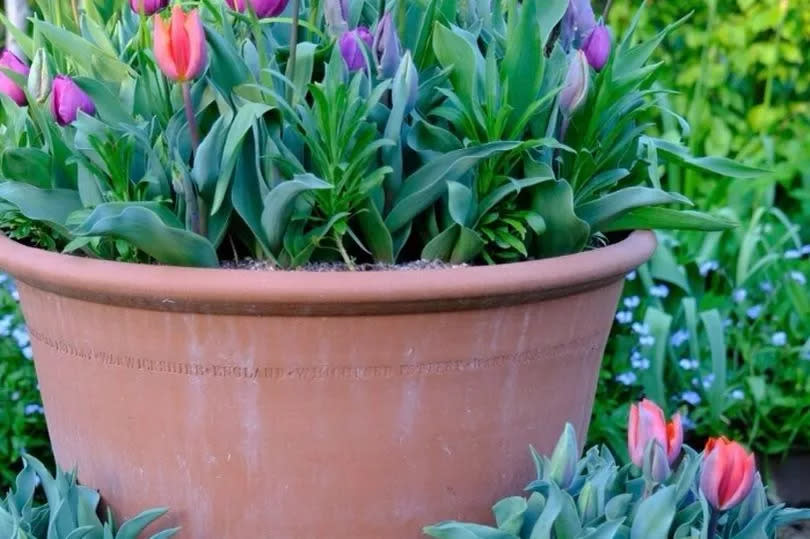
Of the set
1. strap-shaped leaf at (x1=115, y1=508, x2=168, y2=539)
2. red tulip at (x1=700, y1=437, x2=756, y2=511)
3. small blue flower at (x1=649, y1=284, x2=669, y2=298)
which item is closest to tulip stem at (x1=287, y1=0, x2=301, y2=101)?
strap-shaped leaf at (x1=115, y1=508, x2=168, y2=539)

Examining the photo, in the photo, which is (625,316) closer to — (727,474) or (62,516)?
(727,474)

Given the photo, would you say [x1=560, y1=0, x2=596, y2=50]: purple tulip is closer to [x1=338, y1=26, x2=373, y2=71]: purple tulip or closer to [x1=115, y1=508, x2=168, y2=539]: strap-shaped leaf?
[x1=338, y1=26, x2=373, y2=71]: purple tulip

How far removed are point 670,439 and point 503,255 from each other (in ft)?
0.90

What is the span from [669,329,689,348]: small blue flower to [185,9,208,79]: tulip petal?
1417 mm

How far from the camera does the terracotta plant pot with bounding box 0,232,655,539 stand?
115cm

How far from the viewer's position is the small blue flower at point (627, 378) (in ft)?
7.14

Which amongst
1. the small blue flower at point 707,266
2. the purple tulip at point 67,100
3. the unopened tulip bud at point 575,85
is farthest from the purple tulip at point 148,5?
the small blue flower at point 707,266

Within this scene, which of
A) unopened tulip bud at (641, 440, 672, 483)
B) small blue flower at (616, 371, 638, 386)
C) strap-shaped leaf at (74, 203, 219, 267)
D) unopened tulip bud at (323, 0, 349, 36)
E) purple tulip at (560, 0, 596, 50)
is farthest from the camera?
small blue flower at (616, 371, 638, 386)

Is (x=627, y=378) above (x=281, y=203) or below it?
below

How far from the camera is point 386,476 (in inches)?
48.2

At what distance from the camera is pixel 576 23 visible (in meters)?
1.42


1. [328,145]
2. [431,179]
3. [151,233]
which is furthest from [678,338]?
[151,233]

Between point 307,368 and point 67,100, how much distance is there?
40cm

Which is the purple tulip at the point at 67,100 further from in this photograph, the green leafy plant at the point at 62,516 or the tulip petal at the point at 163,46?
the green leafy plant at the point at 62,516
